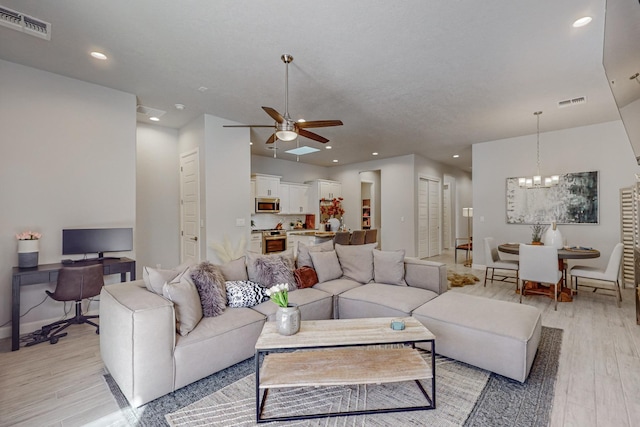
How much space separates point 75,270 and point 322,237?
4513mm

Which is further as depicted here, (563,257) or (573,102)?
(573,102)

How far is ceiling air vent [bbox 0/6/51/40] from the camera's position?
2336 millimetres

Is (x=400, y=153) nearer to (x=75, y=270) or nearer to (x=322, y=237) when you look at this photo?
(x=322, y=237)

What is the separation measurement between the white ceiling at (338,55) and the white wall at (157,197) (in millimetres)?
694

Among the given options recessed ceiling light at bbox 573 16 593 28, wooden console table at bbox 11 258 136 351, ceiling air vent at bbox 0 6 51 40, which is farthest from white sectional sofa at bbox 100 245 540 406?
recessed ceiling light at bbox 573 16 593 28

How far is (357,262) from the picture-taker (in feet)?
12.0

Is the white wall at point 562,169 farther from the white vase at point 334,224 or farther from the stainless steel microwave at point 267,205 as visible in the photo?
the stainless steel microwave at point 267,205

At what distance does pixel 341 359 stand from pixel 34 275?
10.3 ft

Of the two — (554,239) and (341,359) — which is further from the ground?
(554,239)

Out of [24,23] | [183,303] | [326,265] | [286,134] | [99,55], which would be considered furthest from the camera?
[326,265]

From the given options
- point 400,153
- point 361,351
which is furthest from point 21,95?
point 400,153

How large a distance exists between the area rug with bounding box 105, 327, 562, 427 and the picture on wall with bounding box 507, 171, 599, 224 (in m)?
4.25

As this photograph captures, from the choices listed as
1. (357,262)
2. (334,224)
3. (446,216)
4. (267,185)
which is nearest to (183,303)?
(357,262)

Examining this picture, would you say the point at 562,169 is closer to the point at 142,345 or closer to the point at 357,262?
the point at 357,262
